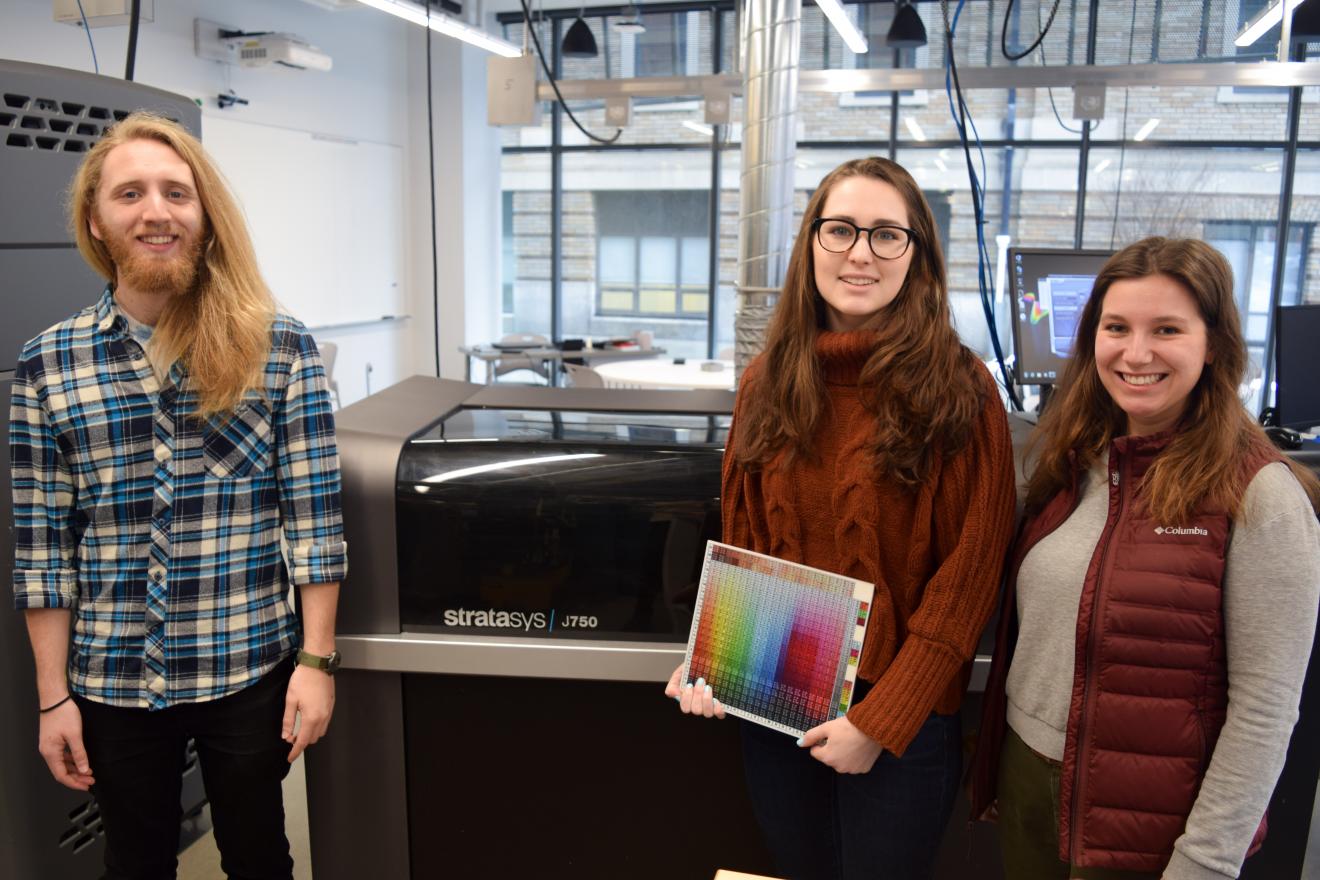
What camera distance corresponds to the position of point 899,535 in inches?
50.3

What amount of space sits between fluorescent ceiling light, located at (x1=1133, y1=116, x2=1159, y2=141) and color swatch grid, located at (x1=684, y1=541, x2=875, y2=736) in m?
7.65

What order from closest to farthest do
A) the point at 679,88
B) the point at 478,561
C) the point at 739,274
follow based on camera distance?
the point at 478,561
the point at 739,274
the point at 679,88

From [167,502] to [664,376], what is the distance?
412cm

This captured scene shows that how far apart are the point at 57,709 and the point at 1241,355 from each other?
5.53 feet

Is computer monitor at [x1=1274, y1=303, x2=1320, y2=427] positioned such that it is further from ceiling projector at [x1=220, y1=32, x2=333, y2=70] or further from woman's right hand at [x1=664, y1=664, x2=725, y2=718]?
ceiling projector at [x1=220, y1=32, x2=333, y2=70]

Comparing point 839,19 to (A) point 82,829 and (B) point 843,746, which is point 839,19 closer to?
(B) point 843,746

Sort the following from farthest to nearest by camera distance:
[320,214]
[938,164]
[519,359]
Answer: [938,164]
[519,359]
[320,214]

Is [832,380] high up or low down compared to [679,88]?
down

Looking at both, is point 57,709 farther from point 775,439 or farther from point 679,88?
point 679,88

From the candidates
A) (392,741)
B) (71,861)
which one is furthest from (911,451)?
(71,861)

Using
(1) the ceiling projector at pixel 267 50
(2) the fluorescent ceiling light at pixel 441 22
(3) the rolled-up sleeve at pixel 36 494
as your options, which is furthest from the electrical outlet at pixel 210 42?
(3) the rolled-up sleeve at pixel 36 494

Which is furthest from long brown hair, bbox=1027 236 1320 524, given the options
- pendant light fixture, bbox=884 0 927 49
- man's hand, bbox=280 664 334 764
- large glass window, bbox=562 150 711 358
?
large glass window, bbox=562 150 711 358

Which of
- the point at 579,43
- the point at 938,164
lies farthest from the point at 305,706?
the point at 938,164

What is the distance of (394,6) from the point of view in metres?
4.01
